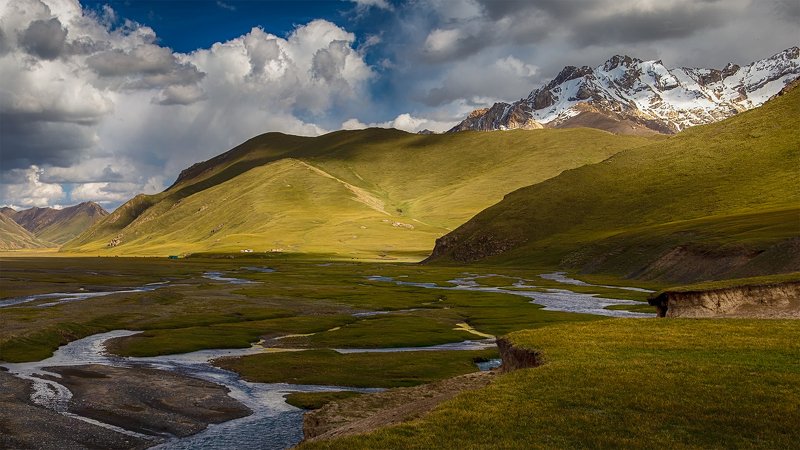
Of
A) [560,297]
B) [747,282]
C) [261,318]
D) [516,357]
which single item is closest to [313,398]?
[516,357]

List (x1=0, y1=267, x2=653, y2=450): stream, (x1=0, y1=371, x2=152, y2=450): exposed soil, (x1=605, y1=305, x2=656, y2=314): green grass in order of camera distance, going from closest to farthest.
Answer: (x1=0, y1=371, x2=152, y2=450): exposed soil → (x1=0, y1=267, x2=653, y2=450): stream → (x1=605, y1=305, x2=656, y2=314): green grass

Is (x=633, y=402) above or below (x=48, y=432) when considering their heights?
above

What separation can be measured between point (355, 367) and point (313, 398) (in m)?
12.0

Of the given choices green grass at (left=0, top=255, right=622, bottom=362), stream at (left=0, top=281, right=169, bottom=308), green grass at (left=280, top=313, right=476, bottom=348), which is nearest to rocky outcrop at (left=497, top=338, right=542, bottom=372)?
green grass at (left=280, top=313, right=476, bottom=348)

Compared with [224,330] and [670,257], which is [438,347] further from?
[670,257]

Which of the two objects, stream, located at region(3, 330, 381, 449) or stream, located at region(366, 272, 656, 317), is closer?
stream, located at region(3, 330, 381, 449)

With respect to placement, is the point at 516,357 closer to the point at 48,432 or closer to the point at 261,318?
the point at 48,432

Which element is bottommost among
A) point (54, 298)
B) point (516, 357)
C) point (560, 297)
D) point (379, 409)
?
point (54, 298)

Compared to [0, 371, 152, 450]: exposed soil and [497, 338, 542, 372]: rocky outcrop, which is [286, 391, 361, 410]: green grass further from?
[497, 338, 542, 372]: rocky outcrop

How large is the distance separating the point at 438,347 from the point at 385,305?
4326 cm

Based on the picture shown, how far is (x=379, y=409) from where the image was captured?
35656 millimetres

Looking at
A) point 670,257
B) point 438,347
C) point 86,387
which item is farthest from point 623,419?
point 670,257

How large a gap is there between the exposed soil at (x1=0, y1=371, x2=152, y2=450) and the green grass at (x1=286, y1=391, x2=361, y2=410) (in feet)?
34.3

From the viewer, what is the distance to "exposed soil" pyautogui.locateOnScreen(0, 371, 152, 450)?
37.3 metres
